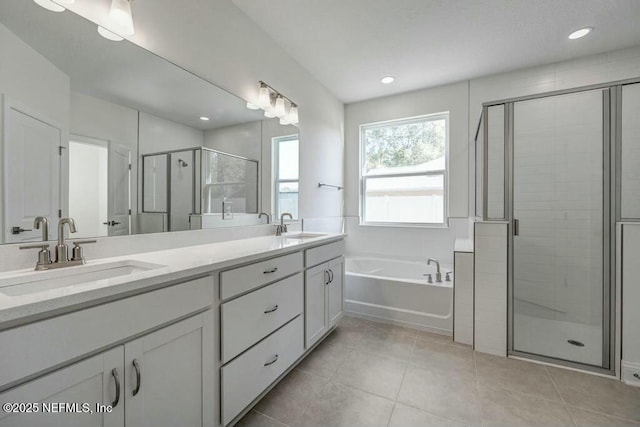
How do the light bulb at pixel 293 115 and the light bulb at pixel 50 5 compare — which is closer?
the light bulb at pixel 50 5

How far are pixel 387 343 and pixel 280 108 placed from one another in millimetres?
2208

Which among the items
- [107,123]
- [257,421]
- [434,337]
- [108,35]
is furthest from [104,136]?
[434,337]

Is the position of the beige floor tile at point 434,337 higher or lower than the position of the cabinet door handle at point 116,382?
lower

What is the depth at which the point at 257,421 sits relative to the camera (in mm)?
1425

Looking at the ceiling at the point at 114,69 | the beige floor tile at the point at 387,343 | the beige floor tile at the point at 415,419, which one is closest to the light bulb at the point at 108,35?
the ceiling at the point at 114,69

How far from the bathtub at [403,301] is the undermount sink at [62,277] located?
2.07 metres

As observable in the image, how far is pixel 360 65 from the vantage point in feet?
9.04

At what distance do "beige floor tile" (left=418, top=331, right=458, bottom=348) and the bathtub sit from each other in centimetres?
4

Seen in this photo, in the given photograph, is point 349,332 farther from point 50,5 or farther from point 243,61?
point 50,5

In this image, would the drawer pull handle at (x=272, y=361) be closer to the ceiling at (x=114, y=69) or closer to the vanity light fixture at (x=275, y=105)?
the ceiling at (x=114, y=69)

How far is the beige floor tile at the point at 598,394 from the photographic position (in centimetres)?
151

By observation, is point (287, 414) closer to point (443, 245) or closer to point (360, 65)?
point (443, 245)

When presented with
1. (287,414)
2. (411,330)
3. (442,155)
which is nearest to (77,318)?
(287,414)

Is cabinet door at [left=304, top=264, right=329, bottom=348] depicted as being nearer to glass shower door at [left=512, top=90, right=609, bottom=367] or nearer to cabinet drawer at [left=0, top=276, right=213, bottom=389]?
cabinet drawer at [left=0, top=276, right=213, bottom=389]
